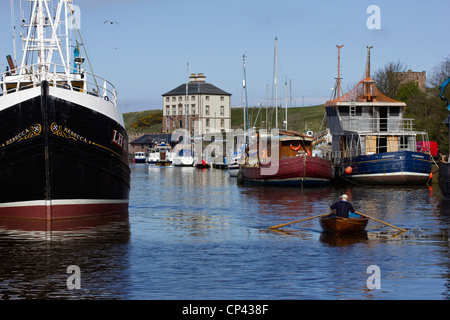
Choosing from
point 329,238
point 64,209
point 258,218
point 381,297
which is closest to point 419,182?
point 258,218

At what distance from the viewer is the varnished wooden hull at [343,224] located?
23.9 metres

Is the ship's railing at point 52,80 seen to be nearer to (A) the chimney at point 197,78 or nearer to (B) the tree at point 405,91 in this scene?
(B) the tree at point 405,91

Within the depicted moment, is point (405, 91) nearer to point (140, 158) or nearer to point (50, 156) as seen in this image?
point (140, 158)

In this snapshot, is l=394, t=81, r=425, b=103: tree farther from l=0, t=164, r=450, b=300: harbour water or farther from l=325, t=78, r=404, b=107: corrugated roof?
l=0, t=164, r=450, b=300: harbour water

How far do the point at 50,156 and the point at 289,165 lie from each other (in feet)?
90.1

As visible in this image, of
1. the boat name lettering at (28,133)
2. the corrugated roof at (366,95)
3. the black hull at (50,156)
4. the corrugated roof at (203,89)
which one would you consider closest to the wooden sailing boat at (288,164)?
the corrugated roof at (366,95)

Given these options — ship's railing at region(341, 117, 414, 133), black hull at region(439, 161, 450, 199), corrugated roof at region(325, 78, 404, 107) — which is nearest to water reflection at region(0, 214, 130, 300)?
black hull at region(439, 161, 450, 199)

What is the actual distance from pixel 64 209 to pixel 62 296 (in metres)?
11.4

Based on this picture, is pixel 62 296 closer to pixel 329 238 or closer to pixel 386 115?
pixel 329 238

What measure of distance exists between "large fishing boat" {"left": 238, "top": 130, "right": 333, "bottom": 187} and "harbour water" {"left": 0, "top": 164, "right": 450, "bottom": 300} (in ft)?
53.3

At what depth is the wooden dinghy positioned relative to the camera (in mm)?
23891

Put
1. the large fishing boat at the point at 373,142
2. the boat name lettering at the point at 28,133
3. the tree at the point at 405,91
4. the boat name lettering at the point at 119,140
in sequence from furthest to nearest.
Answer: the tree at the point at 405,91 < the large fishing boat at the point at 373,142 < the boat name lettering at the point at 119,140 < the boat name lettering at the point at 28,133

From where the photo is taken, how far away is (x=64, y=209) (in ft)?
86.8

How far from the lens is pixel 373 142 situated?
54.0m
